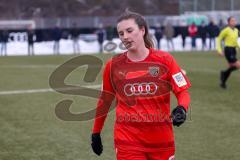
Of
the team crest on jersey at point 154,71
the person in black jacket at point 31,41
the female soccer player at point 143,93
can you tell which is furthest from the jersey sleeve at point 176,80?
the person in black jacket at point 31,41

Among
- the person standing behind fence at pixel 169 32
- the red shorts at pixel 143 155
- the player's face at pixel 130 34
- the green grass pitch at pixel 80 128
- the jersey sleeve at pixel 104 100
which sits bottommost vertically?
the person standing behind fence at pixel 169 32

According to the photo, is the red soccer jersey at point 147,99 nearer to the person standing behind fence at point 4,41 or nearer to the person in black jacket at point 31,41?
the person in black jacket at point 31,41

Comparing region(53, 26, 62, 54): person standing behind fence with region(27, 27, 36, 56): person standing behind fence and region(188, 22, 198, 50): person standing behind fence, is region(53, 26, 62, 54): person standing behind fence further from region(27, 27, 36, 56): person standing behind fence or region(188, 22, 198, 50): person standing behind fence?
region(188, 22, 198, 50): person standing behind fence

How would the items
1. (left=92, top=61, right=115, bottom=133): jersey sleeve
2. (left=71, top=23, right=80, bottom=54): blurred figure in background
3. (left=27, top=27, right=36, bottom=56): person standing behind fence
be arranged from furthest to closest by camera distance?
(left=71, top=23, right=80, bottom=54): blurred figure in background < (left=27, top=27, right=36, bottom=56): person standing behind fence < (left=92, top=61, right=115, bottom=133): jersey sleeve

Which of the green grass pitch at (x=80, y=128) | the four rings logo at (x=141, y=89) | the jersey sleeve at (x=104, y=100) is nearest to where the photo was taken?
the four rings logo at (x=141, y=89)

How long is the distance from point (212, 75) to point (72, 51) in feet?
60.6

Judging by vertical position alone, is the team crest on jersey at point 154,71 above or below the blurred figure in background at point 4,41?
above

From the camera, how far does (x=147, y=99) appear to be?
4.65 metres

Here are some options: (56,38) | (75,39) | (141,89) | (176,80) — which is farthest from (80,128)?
(75,39)

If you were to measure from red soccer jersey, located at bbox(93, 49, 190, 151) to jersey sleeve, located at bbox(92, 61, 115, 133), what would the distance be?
0.11 meters

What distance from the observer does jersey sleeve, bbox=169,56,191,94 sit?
180 inches

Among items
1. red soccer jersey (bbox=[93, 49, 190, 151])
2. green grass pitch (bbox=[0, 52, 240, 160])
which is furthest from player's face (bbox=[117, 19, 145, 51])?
green grass pitch (bbox=[0, 52, 240, 160])

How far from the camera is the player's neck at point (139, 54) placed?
15.2 ft

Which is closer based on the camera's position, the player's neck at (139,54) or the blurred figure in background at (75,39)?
the player's neck at (139,54)
